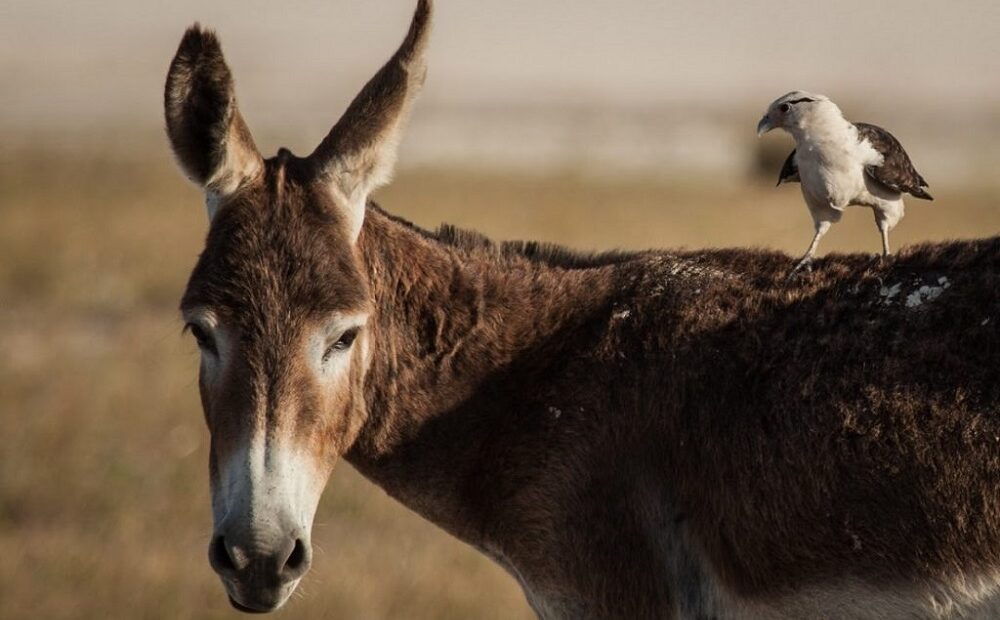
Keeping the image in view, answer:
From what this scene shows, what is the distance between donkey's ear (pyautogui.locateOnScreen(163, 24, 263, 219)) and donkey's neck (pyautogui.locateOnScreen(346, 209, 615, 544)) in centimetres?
64

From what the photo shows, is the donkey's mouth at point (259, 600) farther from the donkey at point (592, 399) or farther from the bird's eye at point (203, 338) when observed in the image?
the bird's eye at point (203, 338)

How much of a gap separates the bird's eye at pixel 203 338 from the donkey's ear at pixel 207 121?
570mm

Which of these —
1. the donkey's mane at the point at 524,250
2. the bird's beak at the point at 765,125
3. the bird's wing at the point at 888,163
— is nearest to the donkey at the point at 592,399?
the donkey's mane at the point at 524,250

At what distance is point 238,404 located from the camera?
16.3 feet

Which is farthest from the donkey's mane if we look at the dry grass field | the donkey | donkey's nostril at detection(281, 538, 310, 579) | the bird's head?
donkey's nostril at detection(281, 538, 310, 579)

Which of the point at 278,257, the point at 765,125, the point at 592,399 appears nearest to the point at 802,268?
the point at 765,125

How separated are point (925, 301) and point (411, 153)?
143ft

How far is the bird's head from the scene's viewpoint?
5.41 meters

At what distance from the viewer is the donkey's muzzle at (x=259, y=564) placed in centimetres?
476

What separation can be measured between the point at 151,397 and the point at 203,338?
10555 millimetres

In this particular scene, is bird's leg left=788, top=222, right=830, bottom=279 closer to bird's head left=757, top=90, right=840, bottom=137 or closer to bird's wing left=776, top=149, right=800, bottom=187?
bird's wing left=776, top=149, right=800, bottom=187

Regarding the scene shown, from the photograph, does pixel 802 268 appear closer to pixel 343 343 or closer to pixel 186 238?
pixel 343 343

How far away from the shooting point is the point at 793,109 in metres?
5.46

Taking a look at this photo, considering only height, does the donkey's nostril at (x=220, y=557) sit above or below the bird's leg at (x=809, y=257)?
below
